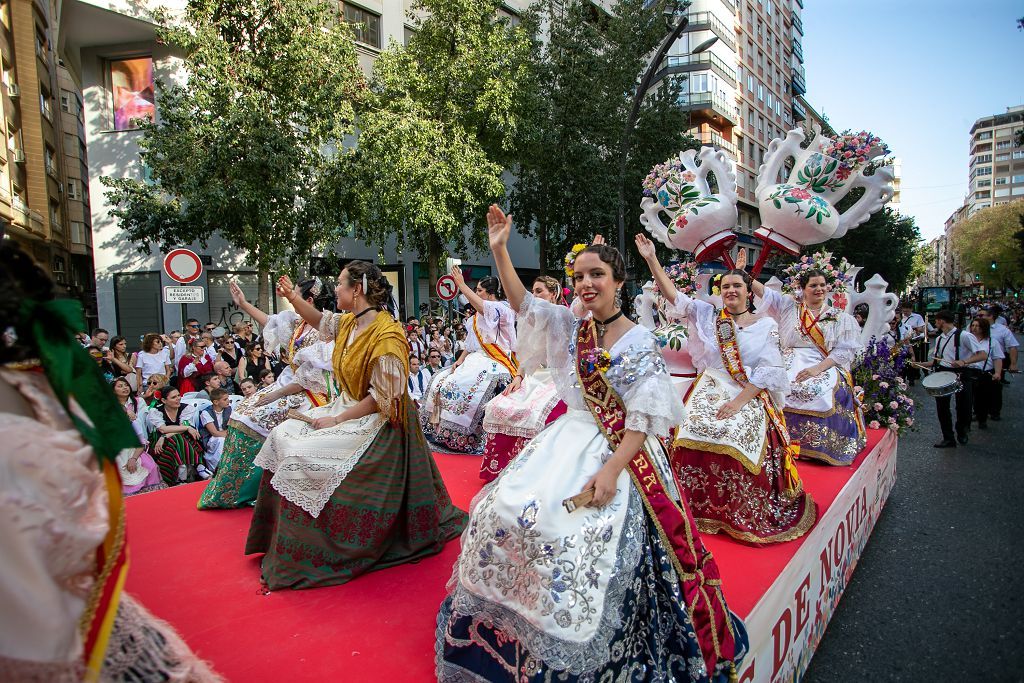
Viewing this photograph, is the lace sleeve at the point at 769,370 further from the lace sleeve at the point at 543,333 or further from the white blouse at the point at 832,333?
the lace sleeve at the point at 543,333

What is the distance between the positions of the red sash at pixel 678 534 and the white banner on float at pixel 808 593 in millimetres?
236

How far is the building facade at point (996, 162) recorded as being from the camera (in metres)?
97.2

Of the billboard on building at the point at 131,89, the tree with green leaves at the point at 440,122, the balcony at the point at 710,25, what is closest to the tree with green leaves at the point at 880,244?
the balcony at the point at 710,25

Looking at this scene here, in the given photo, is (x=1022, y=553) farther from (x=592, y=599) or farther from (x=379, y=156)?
(x=379, y=156)

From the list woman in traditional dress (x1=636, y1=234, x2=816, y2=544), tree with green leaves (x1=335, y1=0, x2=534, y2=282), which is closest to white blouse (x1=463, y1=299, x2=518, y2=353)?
woman in traditional dress (x1=636, y1=234, x2=816, y2=544)

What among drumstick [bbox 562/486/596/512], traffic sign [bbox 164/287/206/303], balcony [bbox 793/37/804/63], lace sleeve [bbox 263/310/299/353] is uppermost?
balcony [bbox 793/37/804/63]

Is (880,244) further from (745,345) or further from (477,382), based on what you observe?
(745,345)

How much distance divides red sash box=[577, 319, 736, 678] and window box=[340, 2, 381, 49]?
62.2ft

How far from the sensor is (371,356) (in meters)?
3.67

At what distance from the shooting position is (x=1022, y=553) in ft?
16.4

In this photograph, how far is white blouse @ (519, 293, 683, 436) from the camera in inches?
97.5

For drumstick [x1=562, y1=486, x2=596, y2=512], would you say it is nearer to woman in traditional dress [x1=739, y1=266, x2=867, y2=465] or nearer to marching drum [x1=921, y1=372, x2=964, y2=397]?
woman in traditional dress [x1=739, y1=266, x2=867, y2=465]

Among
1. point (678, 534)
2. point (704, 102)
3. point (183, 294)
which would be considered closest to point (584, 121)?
point (183, 294)

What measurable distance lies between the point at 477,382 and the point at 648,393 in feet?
14.6
